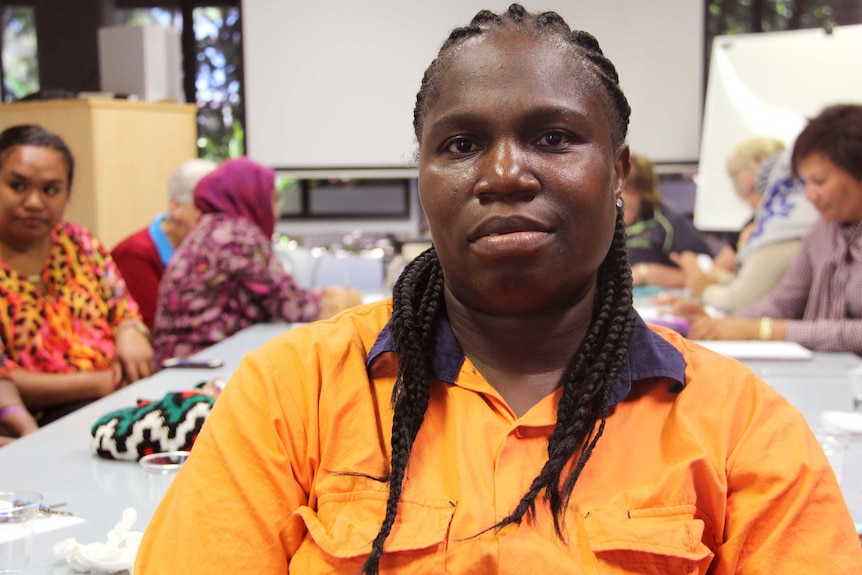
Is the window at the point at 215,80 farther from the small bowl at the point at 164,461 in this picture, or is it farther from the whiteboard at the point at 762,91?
the small bowl at the point at 164,461

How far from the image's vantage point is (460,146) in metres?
0.93

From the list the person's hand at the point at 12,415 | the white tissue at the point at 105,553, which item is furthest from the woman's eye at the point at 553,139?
the person's hand at the point at 12,415

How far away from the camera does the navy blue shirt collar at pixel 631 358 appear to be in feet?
3.12

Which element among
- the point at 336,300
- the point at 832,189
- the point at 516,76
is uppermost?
the point at 516,76

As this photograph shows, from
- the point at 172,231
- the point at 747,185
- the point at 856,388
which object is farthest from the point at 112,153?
the point at 856,388

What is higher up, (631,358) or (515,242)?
(515,242)

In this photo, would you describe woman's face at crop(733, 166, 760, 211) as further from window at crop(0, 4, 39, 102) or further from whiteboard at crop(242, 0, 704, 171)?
window at crop(0, 4, 39, 102)

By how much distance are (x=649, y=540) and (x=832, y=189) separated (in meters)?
2.04

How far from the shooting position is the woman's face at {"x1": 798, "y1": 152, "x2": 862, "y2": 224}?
8.45 ft

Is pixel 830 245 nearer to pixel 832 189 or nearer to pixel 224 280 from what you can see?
pixel 832 189

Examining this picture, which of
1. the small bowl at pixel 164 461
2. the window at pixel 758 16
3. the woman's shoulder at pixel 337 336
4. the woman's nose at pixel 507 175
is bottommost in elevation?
the small bowl at pixel 164 461

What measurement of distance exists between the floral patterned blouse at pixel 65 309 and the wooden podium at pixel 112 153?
1.64m

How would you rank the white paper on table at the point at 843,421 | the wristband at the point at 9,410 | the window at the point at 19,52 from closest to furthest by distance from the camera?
the white paper on table at the point at 843,421, the wristband at the point at 9,410, the window at the point at 19,52

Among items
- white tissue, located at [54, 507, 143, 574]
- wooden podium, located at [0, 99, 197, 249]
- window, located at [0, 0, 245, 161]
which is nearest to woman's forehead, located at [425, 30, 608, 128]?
white tissue, located at [54, 507, 143, 574]
